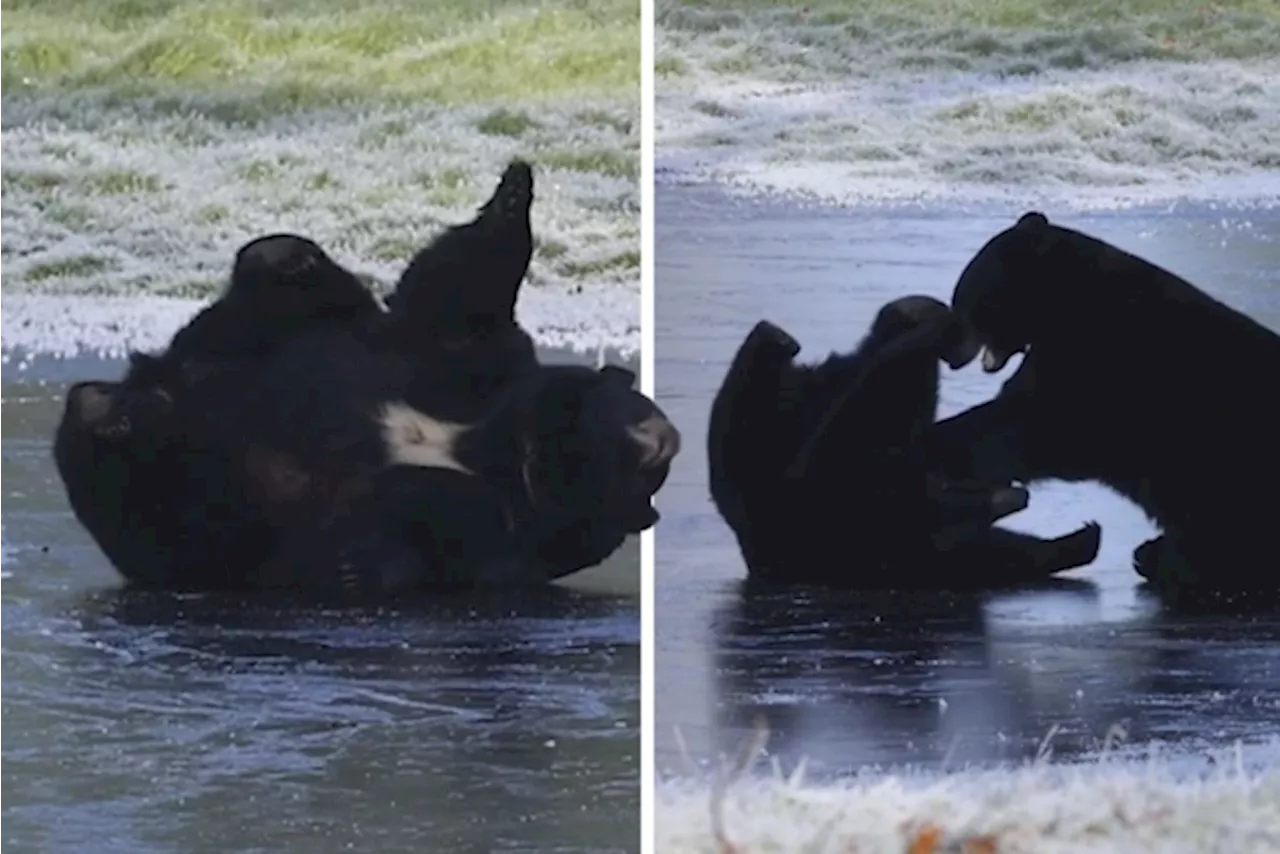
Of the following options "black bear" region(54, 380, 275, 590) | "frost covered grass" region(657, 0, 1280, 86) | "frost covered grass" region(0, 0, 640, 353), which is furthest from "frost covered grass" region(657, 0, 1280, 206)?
"black bear" region(54, 380, 275, 590)

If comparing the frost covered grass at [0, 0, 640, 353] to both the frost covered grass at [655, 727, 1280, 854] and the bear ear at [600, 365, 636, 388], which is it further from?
the frost covered grass at [655, 727, 1280, 854]

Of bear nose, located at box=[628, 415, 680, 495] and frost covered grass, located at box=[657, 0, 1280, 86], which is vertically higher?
frost covered grass, located at box=[657, 0, 1280, 86]

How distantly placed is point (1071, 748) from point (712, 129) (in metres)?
0.86

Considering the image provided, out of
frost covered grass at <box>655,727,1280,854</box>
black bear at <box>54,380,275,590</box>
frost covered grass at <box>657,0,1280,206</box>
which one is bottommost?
frost covered grass at <box>655,727,1280,854</box>

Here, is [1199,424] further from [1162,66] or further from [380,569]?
[380,569]

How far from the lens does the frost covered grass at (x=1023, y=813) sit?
2.11m

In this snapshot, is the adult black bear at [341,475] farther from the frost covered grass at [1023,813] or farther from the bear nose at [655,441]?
the frost covered grass at [1023,813]

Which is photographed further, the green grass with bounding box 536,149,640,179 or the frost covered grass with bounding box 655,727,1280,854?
the green grass with bounding box 536,149,640,179

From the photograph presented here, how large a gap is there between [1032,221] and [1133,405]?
0.84 feet

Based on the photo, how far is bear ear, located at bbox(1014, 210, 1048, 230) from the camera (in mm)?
2238

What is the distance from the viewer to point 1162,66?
2.28m

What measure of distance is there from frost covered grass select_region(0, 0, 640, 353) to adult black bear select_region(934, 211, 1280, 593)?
451 millimetres

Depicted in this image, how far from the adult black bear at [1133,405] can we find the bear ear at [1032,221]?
2cm

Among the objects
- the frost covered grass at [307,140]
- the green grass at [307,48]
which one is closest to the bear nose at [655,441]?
the frost covered grass at [307,140]
